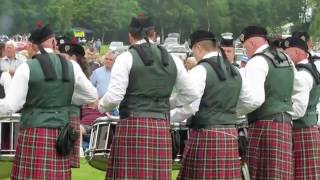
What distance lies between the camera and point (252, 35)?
24.6 feet

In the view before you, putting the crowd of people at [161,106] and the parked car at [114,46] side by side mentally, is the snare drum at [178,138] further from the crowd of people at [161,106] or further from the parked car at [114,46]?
the parked car at [114,46]

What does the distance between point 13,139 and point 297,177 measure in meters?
→ 2.72

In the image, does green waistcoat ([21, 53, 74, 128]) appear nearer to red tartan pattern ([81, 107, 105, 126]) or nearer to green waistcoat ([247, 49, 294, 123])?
green waistcoat ([247, 49, 294, 123])

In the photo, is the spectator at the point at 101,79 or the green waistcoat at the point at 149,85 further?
the spectator at the point at 101,79

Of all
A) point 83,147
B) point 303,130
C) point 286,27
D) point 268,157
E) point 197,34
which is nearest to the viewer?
point 197,34

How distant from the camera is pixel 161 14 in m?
75.9

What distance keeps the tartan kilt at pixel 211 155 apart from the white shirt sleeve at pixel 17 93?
1503mm

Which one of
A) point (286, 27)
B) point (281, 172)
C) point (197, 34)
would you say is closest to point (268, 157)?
point (281, 172)

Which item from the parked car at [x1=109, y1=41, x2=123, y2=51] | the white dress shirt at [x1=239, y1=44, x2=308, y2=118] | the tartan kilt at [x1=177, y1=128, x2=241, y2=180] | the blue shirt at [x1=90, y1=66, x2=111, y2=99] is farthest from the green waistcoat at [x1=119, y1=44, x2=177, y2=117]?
the parked car at [x1=109, y1=41, x2=123, y2=51]

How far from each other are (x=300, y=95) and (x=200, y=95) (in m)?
1.39

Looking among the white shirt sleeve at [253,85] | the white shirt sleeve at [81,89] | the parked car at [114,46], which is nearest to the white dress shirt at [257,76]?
the white shirt sleeve at [253,85]

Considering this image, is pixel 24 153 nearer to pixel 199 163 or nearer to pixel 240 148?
pixel 199 163

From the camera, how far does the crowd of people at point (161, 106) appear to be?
6344 mm

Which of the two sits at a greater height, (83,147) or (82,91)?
(82,91)
